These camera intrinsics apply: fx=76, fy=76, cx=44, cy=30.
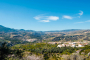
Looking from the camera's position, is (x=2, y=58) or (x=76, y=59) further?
(x=76, y=59)

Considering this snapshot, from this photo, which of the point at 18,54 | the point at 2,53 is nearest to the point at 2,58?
the point at 2,53

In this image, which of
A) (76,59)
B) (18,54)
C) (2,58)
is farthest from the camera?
(18,54)

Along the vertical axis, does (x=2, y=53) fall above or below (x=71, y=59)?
above

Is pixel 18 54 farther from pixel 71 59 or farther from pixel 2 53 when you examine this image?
pixel 71 59

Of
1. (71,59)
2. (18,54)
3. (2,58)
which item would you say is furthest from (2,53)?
(71,59)

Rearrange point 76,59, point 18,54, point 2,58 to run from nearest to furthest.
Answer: point 2,58 < point 76,59 < point 18,54

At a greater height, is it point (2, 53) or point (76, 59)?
point (2, 53)

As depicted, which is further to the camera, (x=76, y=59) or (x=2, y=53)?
(x=76, y=59)

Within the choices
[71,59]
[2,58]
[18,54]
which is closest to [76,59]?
[71,59]

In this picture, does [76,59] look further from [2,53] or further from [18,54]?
[2,53]
